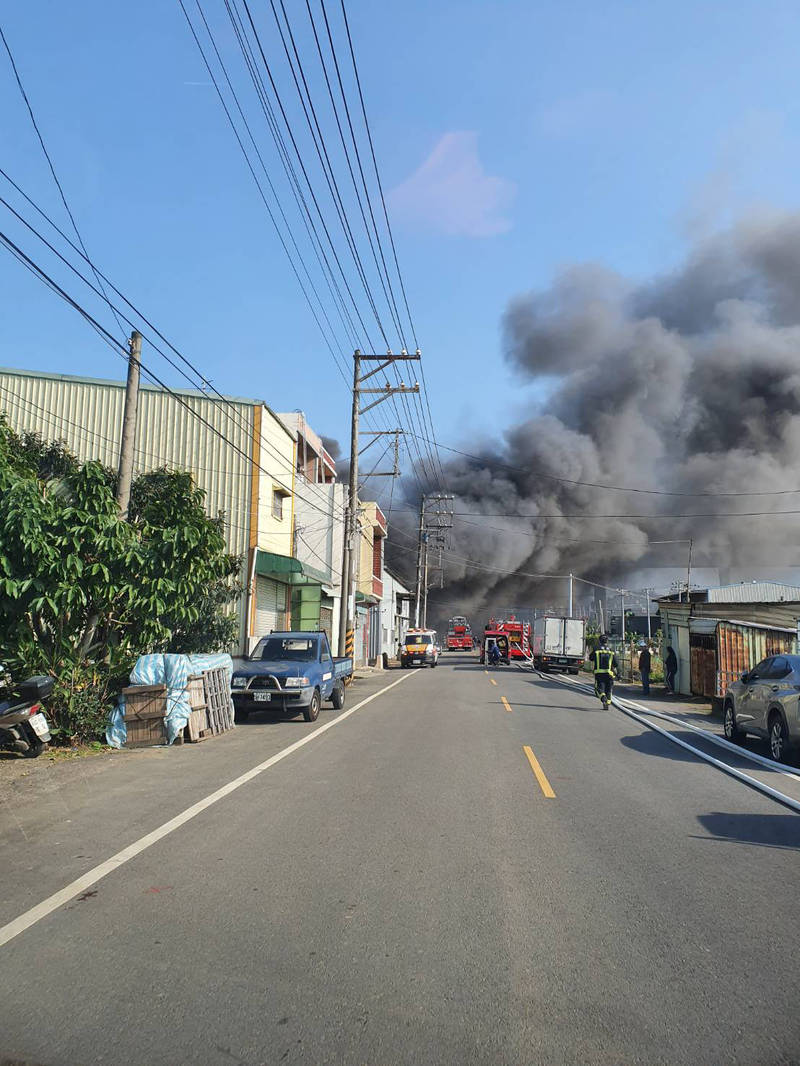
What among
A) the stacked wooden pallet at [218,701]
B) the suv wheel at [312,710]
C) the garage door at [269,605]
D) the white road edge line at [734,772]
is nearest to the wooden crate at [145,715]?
the stacked wooden pallet at [218,701]

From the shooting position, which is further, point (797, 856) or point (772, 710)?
point (772, 710)

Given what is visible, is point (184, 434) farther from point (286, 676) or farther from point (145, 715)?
point (145, 715)

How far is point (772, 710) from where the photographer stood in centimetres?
1180

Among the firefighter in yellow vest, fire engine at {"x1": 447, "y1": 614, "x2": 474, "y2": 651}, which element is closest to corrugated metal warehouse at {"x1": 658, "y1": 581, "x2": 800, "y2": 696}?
the firefighter in yellow vest

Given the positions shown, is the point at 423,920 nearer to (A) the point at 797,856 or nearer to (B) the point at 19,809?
(A) the point at 797,856

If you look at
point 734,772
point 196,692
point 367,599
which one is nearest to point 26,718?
point 196,692

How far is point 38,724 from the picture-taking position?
10.0 meters

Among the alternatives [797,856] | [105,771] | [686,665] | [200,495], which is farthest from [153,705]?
[686,665]

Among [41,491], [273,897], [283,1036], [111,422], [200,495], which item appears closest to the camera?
[283,1036]

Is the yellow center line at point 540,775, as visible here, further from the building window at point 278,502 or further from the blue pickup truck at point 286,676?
the building window at point 278,502

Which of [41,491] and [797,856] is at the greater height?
[41,491]

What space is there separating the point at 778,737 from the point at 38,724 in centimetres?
964

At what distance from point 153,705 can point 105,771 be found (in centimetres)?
227

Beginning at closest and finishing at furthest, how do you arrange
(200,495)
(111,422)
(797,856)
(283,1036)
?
(283,1036)
(797,856)
(200,495)
(111,422)
